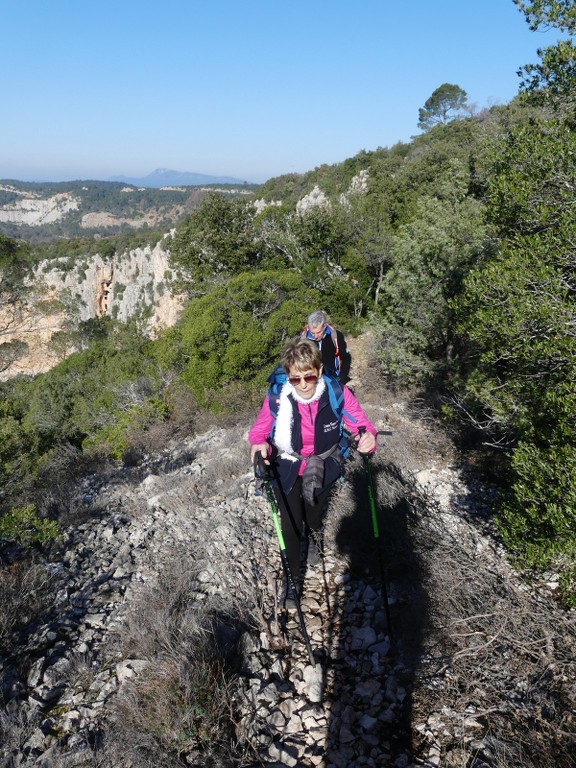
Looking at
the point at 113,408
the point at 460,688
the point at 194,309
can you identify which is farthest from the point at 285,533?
the point at 113,408

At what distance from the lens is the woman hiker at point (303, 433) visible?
324cm

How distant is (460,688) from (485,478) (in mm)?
3503

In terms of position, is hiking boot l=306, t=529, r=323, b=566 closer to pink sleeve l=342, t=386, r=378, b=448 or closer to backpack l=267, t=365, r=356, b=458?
backpack l=267, t=365, r=356, b=458

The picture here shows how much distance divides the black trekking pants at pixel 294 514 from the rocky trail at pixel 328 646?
1.63 feet

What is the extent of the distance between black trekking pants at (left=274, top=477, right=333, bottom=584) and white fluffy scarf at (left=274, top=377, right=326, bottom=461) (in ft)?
0.94

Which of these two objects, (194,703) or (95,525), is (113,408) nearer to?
(95,525)

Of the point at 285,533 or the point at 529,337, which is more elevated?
the point at 529,337

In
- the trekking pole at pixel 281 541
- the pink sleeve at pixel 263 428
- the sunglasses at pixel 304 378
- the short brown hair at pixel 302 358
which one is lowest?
the trekking pole at pixel 281 541

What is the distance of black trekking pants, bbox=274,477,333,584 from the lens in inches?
137

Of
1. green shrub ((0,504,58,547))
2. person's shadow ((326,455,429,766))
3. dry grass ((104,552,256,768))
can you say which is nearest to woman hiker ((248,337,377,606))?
person's shadow ((326,455,429,766))

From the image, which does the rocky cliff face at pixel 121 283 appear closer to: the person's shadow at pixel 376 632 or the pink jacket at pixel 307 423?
the person's shadow at pixel 376 632

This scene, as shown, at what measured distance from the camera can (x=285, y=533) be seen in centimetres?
350

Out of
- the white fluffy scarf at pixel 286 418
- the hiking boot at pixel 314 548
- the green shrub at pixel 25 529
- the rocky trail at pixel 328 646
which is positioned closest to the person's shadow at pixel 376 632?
the rocky trail at pixel 328 646

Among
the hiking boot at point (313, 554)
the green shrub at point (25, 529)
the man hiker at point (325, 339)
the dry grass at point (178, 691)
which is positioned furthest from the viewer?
the man hiker at point (325, 339)
